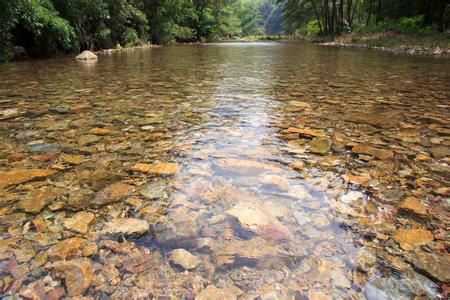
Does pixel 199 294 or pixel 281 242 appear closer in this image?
pixel 199 294

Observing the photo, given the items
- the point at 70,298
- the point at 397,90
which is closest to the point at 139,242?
the point at 70,298

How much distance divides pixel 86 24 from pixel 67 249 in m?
19.8

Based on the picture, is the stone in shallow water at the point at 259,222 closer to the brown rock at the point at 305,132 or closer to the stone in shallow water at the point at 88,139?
the brown rock at the point at 305,132

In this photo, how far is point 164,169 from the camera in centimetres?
266

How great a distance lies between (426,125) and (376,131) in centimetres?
80

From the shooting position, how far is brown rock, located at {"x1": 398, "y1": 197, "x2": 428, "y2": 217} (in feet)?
6.61

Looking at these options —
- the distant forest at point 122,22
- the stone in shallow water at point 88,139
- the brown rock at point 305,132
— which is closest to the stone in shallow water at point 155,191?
the stone in shallow water at point 88,139

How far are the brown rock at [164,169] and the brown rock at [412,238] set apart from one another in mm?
1662

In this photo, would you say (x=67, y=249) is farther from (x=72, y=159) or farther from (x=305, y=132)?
(x=305, y=132)

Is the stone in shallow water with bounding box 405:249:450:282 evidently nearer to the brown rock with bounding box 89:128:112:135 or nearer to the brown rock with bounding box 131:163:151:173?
the brown rock with bounding box 131:163:151:173

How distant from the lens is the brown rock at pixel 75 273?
142 centimetres

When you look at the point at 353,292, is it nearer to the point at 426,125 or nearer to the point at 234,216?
the point at 234,216

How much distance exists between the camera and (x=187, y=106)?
4887 millimetres

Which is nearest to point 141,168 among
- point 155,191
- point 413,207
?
point 155,191
